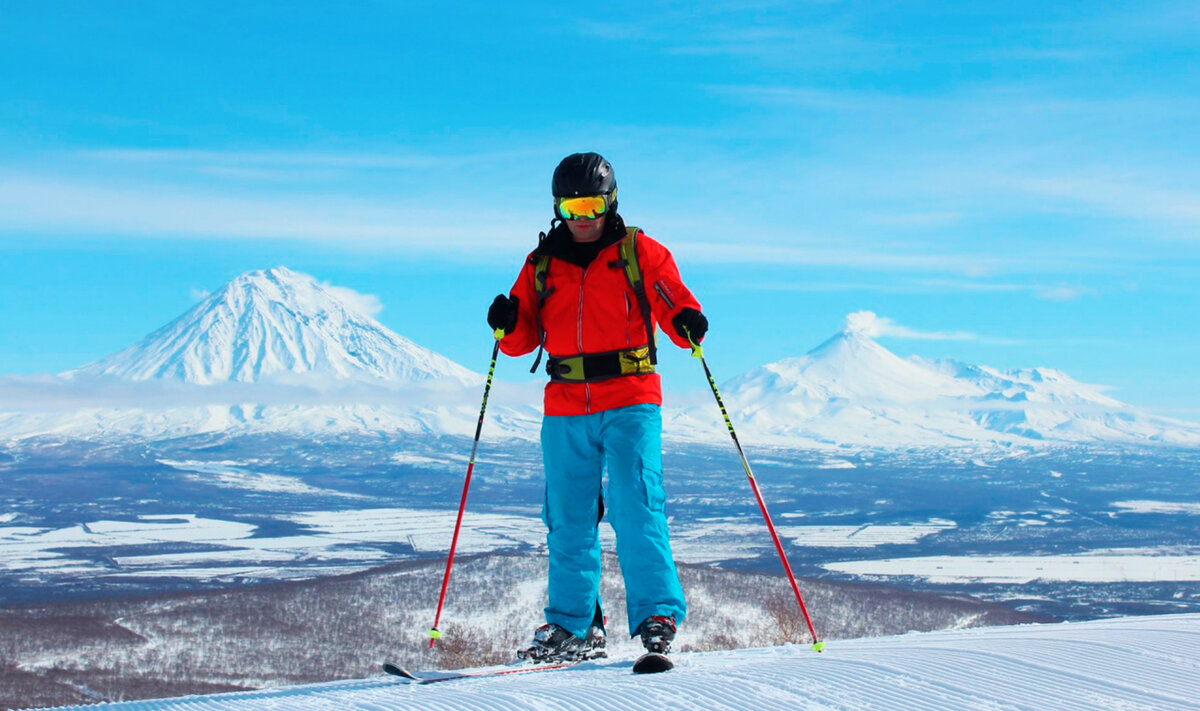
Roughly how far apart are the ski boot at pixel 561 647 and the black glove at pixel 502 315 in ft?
5.43

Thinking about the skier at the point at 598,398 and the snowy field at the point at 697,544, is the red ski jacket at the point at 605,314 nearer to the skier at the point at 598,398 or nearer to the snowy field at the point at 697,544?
the skier at the point at 598,398

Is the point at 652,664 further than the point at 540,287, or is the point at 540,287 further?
the point at 540,287

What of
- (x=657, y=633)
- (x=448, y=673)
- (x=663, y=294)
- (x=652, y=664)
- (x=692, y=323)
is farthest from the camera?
(x=663, y=294)

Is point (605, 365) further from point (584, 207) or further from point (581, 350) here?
point (584, 207)

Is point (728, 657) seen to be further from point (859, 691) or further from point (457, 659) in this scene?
point (457, 659)

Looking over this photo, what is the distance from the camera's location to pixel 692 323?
545 centimetres

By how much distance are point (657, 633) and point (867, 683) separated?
1.72 meters

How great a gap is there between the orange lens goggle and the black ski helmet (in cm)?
3

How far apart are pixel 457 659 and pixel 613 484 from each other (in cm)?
337

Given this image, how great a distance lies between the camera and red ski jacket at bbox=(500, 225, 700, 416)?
558 cm

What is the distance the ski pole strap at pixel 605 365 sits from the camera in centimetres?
562

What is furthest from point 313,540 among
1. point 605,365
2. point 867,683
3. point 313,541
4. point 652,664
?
point 867,683

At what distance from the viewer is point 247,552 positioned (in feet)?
411

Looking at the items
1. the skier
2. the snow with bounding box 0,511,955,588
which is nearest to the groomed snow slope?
the skier
